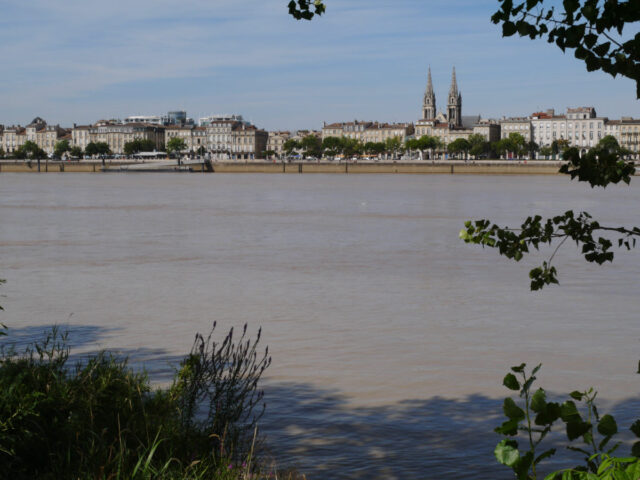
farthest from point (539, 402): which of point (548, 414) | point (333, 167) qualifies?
point (333, 167)

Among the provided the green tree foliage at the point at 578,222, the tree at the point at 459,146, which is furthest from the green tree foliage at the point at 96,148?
the green tree foliage at the point at 578,222

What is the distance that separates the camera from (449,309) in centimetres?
1220

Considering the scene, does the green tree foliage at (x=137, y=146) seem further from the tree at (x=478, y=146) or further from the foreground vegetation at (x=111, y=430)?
the foreground vegetation at (x=111, y=430)

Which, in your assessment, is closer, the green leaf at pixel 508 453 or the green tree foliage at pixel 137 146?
the green leaf at pixel 508 453

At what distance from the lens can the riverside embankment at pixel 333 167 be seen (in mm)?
124438

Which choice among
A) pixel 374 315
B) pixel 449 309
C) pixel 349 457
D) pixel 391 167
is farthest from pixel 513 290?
pixel 391 167

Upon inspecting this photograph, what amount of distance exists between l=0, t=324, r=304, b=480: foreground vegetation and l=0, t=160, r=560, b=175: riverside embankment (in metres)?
115

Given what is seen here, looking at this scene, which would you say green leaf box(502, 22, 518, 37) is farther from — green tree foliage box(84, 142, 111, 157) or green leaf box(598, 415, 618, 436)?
green tree foliage box(84, 142, 111, 157)

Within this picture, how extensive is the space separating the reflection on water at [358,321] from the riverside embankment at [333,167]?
103m

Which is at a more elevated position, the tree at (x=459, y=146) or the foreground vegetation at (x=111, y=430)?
the tree at (x=459, y=146)

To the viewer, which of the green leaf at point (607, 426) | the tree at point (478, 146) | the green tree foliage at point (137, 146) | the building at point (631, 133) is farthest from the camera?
the green tree foliage at point (137, 146)

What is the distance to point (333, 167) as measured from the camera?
138125mm

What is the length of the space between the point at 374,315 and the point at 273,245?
10651 millimetres

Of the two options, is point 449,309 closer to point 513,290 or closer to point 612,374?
point 513,290
